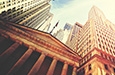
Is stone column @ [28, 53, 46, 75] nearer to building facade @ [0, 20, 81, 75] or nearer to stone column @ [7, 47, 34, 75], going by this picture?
building facade @ [0, 20, 81, 75]

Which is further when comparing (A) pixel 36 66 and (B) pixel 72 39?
(B) pixel 72 39

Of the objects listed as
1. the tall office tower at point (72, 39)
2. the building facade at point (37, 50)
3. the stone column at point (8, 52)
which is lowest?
the tall office tower at point (72, 39)

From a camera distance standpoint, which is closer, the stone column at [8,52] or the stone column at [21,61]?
the stone column at [21,61]

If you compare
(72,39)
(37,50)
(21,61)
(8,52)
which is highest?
(8,52)

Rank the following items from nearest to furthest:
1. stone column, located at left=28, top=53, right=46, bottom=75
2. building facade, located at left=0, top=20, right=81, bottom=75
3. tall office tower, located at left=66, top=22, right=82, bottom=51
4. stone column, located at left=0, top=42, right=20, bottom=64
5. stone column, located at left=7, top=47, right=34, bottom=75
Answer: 1. stone column, located at left=7, top=47, right=34, bottom=75
2. stone column, located at left=0, top=42, right=20, bottom=64
3. stone column, located at left=28, top=53, right=46, bottom=75
4. building facade, located at left=0, top=20, right=81, bottom=75
5. tall office tower, located at left=66, top=22, right=82, bottom=51

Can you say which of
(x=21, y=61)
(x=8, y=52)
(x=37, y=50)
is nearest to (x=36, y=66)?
(x=21, y=61)

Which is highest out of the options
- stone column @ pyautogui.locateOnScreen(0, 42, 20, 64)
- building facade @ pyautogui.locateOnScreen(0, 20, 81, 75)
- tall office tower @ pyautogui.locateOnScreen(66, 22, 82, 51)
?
stone column @ pyautogui.locateOnScreen(0, 42, 20, 64)

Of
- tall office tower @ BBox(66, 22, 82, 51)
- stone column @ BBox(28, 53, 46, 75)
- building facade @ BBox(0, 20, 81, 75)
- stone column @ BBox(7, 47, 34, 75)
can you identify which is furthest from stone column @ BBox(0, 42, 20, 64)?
tall office tower @ BBox(66, 22, 82, 51)

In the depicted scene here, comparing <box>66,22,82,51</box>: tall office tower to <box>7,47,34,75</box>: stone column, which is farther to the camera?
<box>66,22,82,51</box>: tall office tower

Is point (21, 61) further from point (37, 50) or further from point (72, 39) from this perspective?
point (72, 39)

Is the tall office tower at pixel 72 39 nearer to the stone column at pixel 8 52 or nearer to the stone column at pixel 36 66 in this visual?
the stone column at pixel 36 66

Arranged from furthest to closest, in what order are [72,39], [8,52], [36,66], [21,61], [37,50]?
[72,39], [37,50], [36,66], [8,52], [21,61]

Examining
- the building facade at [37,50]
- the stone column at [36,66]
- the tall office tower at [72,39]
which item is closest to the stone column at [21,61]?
the building facade at [37,50]

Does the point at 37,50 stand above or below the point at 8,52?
below
